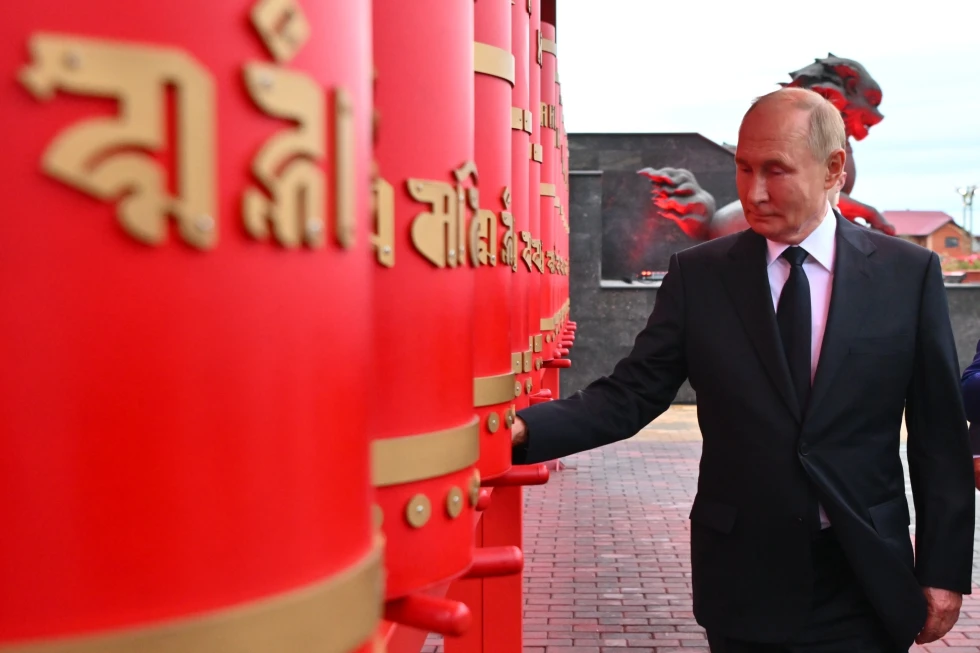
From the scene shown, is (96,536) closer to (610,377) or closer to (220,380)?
(220,380)

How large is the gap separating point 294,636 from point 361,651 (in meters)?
0.10

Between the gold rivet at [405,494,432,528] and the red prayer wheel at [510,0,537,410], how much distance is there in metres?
1.48

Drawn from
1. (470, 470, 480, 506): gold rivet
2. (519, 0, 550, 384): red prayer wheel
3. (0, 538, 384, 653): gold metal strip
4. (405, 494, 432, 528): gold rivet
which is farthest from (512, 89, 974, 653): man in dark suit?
(0, 538, 384, 653): gold metal strip

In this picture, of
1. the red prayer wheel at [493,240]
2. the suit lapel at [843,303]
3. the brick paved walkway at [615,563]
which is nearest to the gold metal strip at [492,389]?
the red prayer wheel at [493,240]

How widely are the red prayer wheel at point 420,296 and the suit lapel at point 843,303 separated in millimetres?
1267

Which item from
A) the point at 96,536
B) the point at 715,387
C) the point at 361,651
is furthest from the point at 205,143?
the point at 715,387

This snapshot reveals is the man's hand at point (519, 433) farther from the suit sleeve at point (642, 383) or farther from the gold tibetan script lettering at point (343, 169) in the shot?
the gold tibetan script lettering at point (343, 169)

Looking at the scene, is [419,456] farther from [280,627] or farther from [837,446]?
[837,446]

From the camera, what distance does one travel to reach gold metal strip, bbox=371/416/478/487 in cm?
121

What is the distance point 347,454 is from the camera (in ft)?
2.19

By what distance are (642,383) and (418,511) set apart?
60.0 inches

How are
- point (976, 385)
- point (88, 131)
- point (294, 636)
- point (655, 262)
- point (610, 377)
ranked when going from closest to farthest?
point (88, 131), point (294, 636), point (610, 377), point (976, 385), point (655, 262)

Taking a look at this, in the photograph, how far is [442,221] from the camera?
1.30 metres

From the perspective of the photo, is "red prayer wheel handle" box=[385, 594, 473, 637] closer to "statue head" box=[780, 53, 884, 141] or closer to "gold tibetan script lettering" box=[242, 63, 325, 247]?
"gold tibetan script lettering" box=[242, 63, 325, 247]
